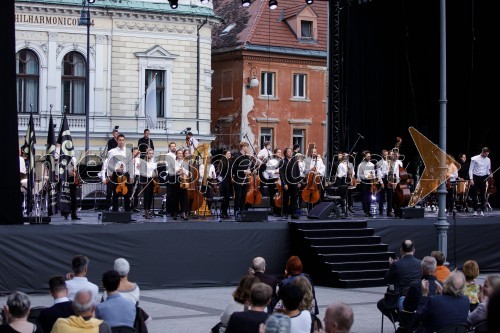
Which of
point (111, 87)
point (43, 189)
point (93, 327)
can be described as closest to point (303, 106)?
point (111, 87)

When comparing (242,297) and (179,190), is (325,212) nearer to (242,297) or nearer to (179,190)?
(179,190)

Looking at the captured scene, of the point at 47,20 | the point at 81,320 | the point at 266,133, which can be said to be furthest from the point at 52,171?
the point at 266,133

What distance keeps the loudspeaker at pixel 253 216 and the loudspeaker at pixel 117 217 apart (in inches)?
104

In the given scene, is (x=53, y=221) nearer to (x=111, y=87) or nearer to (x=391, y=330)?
(x=391, y=330)

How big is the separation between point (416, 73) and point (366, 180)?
508 centimetres

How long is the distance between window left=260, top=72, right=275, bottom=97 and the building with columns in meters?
5.04

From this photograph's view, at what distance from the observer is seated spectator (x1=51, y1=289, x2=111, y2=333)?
29.8 ft

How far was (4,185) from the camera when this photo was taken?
59.3 feet

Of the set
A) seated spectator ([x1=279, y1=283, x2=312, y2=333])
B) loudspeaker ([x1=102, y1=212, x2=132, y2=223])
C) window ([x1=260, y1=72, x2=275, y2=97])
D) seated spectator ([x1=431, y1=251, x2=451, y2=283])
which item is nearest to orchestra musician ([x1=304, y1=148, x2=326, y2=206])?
loudspeaker ([x1=102, y1=212, x2=132, y2=223])

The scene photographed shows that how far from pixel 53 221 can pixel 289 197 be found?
609cm

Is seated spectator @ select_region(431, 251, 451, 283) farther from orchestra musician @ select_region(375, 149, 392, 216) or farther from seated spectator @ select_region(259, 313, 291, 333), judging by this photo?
orchestra musician @ select_region(375, 149, 392, 216)

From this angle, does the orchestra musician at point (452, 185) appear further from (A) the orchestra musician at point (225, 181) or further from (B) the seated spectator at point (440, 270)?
(B) the seated spectator at point (440, 270)

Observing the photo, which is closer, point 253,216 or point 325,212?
point 253,216

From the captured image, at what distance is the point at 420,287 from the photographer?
42.6ft
